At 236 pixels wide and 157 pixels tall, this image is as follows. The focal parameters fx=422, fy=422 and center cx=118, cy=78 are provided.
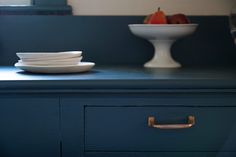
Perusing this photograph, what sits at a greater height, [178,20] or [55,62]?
[178,20]

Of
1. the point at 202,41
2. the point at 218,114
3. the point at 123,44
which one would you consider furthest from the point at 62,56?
the point at 202,41

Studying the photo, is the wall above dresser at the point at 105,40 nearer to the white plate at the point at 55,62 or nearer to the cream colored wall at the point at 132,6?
the cream colored wall at the point at 132,6

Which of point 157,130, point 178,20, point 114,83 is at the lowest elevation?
point 157,130

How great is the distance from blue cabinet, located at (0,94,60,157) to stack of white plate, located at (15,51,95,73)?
0.13m

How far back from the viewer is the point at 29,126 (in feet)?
3.50

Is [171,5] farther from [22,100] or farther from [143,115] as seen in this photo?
[22,100]

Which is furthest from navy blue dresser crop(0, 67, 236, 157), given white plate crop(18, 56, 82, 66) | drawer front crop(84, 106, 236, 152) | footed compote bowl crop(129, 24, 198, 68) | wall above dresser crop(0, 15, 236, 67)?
wall above dresser crop(0, 15, 236, 67)

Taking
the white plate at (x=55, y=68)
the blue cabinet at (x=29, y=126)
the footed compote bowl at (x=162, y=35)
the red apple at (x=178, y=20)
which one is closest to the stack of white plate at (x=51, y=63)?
the white plate at (x=55, y=68)

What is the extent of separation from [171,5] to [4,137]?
2.62 ft

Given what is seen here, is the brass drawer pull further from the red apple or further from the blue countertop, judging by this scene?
the red apple

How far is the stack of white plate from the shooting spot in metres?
1.16

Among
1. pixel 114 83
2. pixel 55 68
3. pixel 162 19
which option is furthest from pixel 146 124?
pixel 162 19

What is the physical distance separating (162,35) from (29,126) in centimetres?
53

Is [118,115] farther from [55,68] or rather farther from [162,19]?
[162,19]
